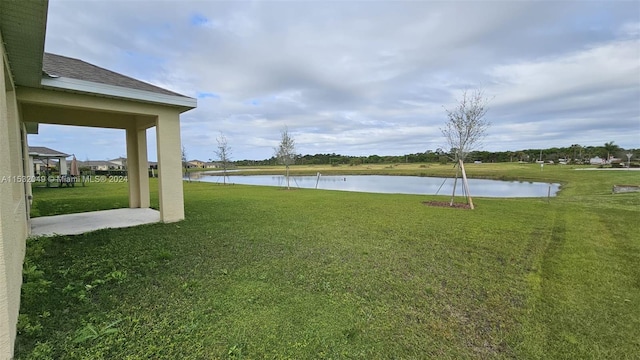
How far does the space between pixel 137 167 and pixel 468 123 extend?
36.1ft

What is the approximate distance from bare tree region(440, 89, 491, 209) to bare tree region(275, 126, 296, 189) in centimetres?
1168

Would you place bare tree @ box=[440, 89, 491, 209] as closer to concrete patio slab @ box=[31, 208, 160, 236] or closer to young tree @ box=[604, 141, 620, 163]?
concrete patio slab @ box=[31, 208, 160, 236]

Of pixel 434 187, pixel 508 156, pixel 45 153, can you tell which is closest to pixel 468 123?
pixel 434 187

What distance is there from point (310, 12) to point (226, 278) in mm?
9935

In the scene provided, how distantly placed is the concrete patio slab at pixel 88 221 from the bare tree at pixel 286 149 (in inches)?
486

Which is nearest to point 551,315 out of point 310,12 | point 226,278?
point 226,278

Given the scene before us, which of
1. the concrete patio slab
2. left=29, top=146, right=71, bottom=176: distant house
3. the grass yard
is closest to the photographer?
the grass yard

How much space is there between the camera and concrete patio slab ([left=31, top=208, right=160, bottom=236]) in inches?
226

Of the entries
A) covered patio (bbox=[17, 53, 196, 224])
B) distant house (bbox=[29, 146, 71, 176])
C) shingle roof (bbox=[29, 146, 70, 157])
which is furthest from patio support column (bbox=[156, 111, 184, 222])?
shingle roof (bbox=[29, 146, 70, 157])

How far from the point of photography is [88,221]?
22.0 ft

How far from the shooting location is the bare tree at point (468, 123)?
33.1 feet

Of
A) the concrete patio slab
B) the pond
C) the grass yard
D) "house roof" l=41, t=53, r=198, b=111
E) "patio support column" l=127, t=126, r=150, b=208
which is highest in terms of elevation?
"house roof" l=41, t=53, r=198, b=111

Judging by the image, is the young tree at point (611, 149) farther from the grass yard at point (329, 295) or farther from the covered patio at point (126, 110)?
the covered patio at point (126, 110)

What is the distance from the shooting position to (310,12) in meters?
10.2
